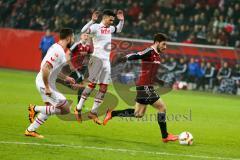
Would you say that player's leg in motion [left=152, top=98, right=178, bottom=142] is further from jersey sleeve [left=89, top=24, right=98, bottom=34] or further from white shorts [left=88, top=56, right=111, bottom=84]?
jersey sleeve [left=89, top=24, right=98, bottom=34]

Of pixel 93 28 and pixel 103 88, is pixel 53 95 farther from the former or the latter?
pixel 93 28

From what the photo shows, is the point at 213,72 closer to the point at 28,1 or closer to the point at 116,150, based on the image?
the point at 28,1

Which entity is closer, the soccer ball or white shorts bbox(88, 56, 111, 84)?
the soccer ball

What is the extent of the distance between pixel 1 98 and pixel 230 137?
8.27 metres

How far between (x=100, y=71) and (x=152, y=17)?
17363 millimetres

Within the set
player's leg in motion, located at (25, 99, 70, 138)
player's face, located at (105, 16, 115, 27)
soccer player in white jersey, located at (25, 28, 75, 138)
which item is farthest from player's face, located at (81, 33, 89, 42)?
player's leg in motion, located at (25, 99, 70, 138)

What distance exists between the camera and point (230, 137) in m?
14.7

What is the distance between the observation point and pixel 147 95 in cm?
1317

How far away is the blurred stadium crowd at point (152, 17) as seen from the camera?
A: 31234mm

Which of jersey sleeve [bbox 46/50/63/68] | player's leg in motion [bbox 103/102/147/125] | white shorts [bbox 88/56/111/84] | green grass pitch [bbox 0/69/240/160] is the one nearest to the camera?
green grass pitch [bbox 0/69/240/160]

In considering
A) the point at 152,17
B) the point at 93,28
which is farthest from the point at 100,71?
the point at 152,17

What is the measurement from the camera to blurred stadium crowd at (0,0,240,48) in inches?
1230

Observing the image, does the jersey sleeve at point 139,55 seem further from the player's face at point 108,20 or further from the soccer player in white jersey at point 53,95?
the player's face at point 108,20

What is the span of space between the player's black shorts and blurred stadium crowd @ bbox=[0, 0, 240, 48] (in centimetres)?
1783
